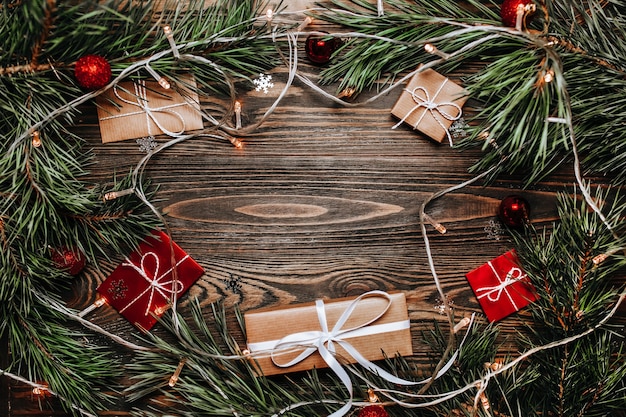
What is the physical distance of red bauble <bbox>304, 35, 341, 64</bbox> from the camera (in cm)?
108

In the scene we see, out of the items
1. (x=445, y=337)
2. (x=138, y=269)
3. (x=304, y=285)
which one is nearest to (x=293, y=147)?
(x=304, y=285)

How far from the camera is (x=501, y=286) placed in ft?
3.68

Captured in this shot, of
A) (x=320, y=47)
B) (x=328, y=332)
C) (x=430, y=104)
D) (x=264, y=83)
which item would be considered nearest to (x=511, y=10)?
(x=430, y=104)

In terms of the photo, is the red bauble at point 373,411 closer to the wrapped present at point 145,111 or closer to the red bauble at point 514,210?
the red bauble at point 514,210

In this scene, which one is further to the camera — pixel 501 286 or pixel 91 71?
pixel 501 286

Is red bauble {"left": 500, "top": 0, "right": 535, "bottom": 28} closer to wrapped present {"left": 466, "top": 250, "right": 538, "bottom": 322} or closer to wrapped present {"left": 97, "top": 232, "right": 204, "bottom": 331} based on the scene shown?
wrapped present {"left": 466, "top": 250, "right": 538, "bottom": 322}

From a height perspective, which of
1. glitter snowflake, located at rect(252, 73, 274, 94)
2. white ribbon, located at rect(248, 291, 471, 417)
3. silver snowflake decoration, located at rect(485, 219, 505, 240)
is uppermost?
glitter snowflake, located at rect(252, 73, 274, 94)

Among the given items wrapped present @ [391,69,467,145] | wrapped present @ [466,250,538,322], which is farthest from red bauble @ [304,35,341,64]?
wrapped present @ [466,250,538,322]

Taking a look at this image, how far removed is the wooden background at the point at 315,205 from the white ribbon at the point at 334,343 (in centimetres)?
6

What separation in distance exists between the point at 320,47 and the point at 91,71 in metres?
0.46

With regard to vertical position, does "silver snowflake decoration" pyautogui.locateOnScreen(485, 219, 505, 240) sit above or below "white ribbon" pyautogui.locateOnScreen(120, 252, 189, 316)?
above

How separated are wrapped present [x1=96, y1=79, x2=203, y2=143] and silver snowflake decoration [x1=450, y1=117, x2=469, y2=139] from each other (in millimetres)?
554

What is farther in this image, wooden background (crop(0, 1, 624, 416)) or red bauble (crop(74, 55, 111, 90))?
wooden background (crop(0, 1, 624, 416))

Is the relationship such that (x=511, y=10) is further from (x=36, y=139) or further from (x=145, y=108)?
(x=36, y=139)
